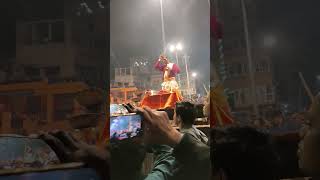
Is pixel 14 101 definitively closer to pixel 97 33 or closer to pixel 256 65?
pixel 97 33

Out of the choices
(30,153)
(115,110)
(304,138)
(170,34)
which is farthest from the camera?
(170,34)

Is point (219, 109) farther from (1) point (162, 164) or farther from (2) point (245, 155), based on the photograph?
(1) point (162, 164)

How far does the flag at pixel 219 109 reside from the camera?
1.09 m

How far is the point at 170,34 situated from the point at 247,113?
641 mm

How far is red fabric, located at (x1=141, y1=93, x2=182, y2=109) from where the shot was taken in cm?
157

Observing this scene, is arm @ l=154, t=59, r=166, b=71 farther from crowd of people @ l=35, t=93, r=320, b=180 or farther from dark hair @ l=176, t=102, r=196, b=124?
crowd of people @ l=35, t=93, r=320, b=180

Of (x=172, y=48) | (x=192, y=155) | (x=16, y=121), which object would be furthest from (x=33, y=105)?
(x=172, y=48)

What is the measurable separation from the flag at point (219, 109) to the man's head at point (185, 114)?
433 mm

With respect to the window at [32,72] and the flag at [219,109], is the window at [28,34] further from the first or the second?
the flag at [219,109]

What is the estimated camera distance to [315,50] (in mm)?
1137

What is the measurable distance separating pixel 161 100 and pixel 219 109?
52cm

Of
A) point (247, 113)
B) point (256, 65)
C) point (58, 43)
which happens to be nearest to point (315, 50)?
point (256, 65)

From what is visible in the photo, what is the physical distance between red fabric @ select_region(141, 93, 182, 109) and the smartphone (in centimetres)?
11

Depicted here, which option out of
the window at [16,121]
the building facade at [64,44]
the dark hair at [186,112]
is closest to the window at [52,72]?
the building facade at [64,44]
